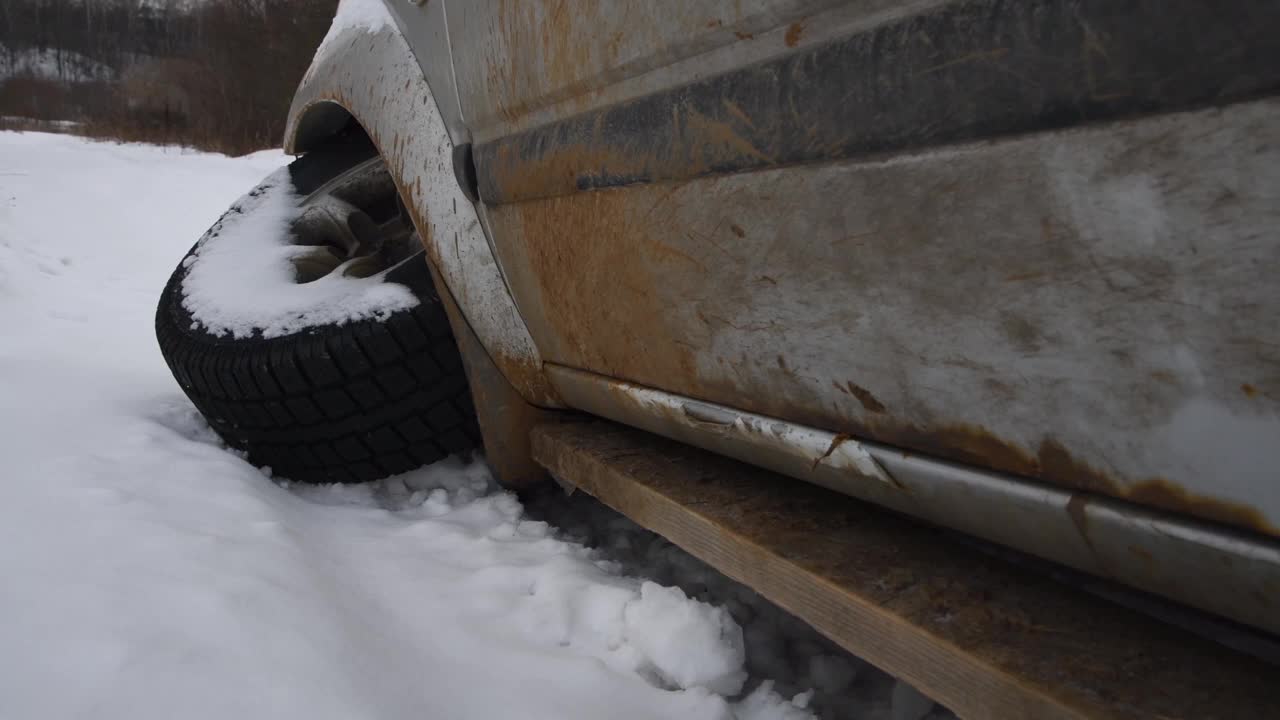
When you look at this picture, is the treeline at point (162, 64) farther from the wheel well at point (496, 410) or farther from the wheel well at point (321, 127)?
the wheel well at point (496, 410)

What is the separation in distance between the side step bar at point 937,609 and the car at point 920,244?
0.08 metres

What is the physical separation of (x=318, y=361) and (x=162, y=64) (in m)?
20.3

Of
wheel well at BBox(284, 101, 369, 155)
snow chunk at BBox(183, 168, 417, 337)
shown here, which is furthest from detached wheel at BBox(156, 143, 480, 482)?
wheel well at BBox(284, 101, 369, 155)

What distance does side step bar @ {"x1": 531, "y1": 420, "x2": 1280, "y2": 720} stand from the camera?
0.64m

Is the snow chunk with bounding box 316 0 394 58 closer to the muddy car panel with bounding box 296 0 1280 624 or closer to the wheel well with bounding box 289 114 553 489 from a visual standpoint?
the wheel well with bounding box 289 114 553 489

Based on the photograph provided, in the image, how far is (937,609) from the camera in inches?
31.0

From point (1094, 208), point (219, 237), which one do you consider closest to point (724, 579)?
point (1094, 208)

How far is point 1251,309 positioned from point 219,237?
217 centimetres

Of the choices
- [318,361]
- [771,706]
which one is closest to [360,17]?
[318,361]

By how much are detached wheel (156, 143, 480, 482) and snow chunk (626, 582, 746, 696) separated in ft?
2.16

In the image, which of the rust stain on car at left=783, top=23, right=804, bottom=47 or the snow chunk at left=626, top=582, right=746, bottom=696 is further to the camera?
the snow chunk at left=626, top=582, right=746, bottom=696

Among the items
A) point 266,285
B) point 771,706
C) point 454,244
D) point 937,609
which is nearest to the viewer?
point 937,609

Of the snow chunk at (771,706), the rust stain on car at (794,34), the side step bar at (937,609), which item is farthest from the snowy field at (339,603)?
the rust stain on car at (794,34)

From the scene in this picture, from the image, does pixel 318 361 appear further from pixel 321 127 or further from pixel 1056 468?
pixel 1056 468
